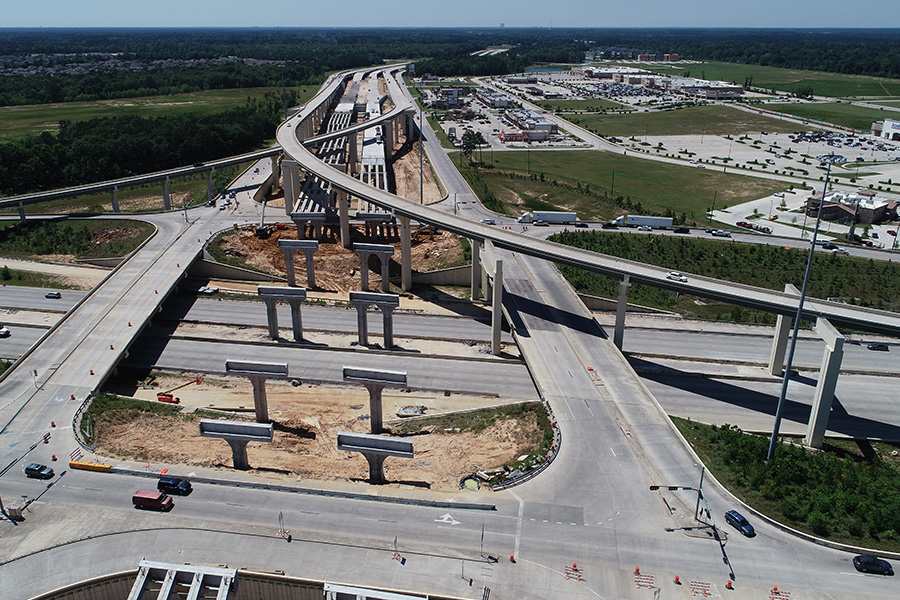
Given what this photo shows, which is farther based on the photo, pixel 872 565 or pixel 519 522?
pixel 519 522

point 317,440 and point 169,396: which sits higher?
point 169,396

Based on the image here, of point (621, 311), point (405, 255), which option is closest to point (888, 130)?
point (621, 311)

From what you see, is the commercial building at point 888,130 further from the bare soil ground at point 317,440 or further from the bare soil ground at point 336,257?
the bare soil ground at point 317,440

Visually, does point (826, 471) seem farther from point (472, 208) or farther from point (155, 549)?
point (472, 208)

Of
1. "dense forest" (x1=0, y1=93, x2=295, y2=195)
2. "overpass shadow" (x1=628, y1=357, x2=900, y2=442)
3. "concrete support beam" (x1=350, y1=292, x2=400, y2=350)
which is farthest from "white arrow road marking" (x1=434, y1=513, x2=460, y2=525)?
"dense forest" (x1=0, y1=93, x2=295, y2=195)

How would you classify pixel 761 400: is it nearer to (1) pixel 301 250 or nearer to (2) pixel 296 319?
(2) pixel 296 319

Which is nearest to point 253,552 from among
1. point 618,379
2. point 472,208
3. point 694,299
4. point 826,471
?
point 618,379
